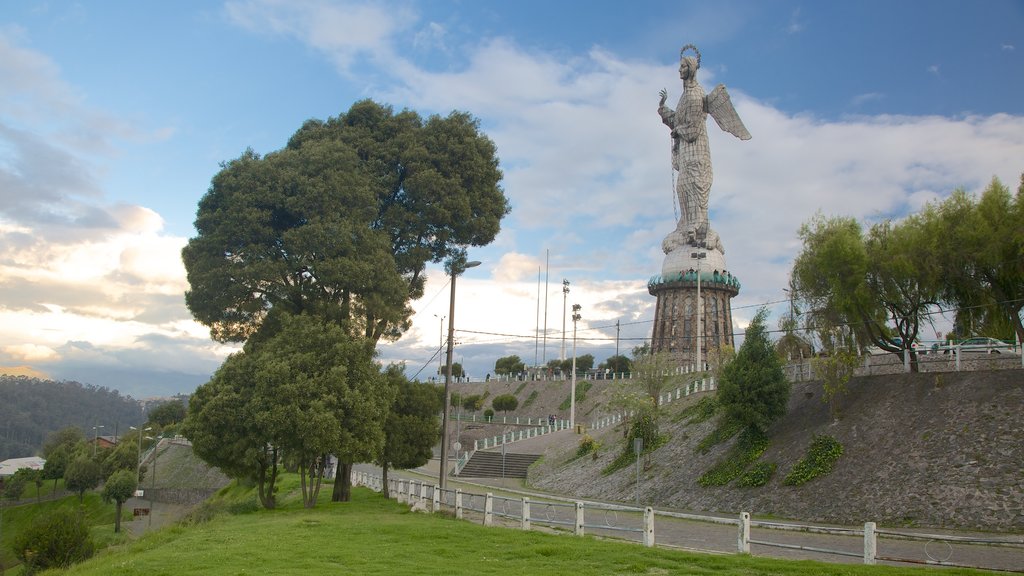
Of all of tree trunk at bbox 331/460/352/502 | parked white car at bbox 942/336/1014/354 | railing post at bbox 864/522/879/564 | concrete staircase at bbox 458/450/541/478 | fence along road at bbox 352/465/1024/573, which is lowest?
concrete staircase at bbox 458/450/541/478

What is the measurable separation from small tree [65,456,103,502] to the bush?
39.4 m

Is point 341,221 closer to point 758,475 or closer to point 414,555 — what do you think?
point 414,555

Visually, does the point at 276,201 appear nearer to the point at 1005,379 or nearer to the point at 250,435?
the point at 250,435

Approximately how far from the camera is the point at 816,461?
24906 mm

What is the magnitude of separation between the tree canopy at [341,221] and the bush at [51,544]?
346 inches

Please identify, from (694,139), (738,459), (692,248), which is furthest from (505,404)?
(738,459)

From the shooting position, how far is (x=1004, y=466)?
20156mm

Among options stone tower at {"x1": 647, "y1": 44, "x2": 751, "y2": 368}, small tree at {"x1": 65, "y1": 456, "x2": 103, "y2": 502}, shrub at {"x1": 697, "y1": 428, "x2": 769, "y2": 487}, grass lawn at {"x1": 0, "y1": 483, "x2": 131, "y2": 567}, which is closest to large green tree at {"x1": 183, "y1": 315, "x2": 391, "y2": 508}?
Answer: shrub at {"x1": 697, "y1": 428, "x2": 769, "y2": 487}

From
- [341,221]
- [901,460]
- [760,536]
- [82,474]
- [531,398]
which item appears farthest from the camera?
[531,398]

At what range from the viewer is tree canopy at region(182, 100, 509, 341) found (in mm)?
27422

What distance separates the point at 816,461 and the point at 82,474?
175 feet

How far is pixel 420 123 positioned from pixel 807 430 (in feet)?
63.5

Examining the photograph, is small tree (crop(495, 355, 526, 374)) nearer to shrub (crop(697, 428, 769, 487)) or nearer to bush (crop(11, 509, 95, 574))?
shrub (crop(697, 428, 769, 487))

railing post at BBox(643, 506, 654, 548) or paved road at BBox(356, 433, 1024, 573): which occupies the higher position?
railing post at BBox(643, 506, 654, 548)
